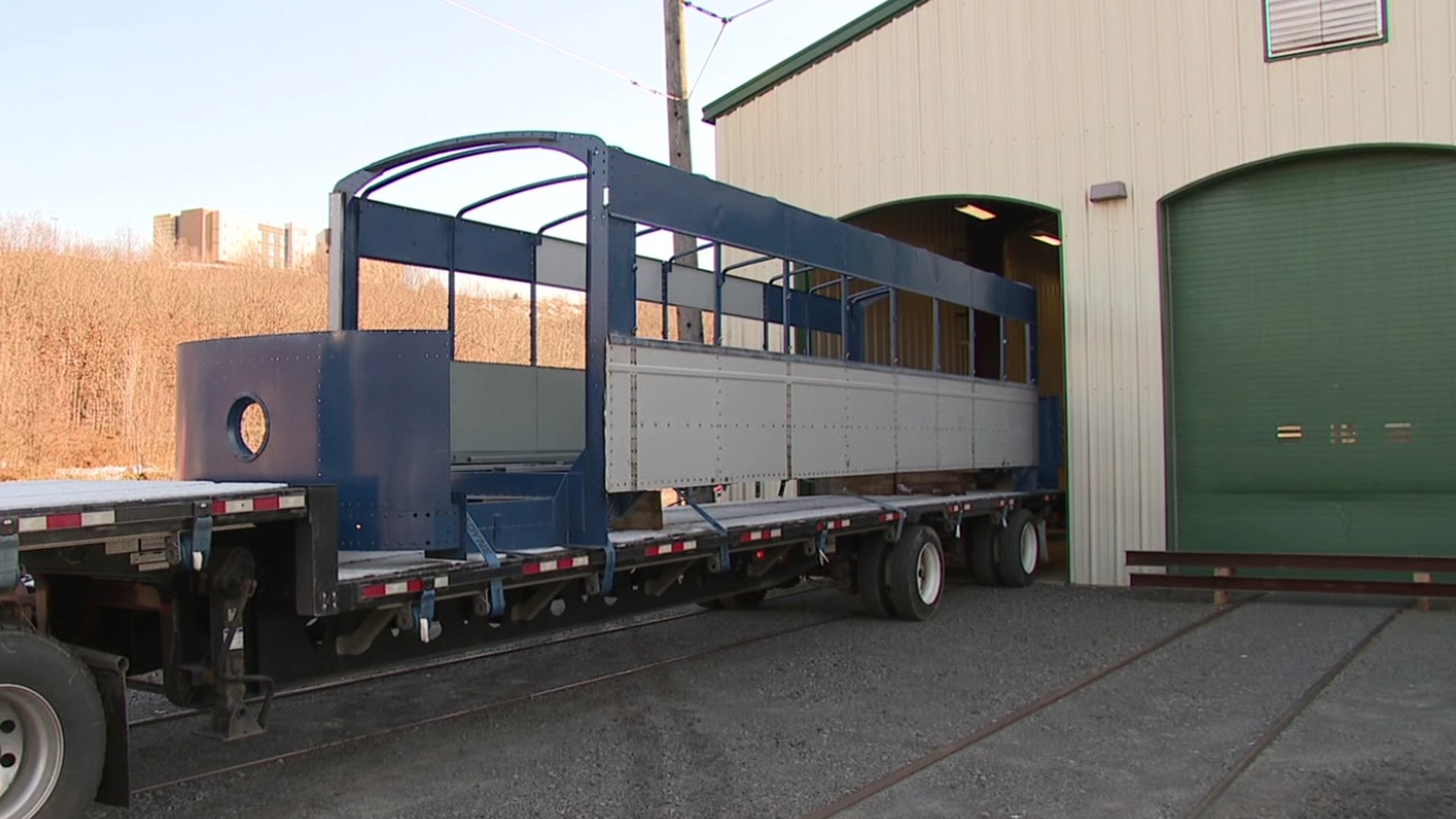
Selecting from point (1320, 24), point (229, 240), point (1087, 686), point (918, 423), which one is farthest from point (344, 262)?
point (229, 240)

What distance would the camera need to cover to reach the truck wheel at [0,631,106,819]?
13.0 feet

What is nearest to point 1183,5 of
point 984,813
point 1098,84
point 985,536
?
point 1098,84

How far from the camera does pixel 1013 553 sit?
13047 millimetres

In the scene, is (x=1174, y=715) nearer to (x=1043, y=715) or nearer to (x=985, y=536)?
(x=1043, y=715)

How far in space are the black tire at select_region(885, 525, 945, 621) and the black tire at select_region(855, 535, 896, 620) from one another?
0.20ft

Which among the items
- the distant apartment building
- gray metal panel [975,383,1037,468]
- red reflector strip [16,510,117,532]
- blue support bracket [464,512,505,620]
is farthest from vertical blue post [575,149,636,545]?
the distant apartment building

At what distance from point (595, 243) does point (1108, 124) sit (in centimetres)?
870

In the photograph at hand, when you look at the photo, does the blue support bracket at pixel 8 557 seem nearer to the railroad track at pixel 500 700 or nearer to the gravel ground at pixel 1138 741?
the railroad track at pixel 500 700

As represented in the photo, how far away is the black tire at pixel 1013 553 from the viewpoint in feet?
42.8

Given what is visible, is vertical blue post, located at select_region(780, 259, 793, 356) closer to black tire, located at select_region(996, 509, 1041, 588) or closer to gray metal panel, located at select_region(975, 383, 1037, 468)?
gray metal panel, located at select_region(975, 383, 1037, 468)

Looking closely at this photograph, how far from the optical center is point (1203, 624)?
34.4ft

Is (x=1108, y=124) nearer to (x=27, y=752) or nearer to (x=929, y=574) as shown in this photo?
(x=929, y=574)

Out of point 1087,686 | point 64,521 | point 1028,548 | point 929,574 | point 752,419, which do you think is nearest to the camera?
point 64,521

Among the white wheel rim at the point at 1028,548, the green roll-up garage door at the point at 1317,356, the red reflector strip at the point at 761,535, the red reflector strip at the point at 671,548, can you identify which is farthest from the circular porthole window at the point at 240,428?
the green roll-up garage door at the point at 1317,356
